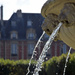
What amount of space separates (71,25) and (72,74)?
32.1ft

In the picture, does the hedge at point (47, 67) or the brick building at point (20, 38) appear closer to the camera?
the hedge at point (47, 67)

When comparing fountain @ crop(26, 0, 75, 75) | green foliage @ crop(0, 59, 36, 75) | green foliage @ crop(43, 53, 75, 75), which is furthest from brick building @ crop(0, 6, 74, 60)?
fountain @ crop(26, 0, 75, 75)

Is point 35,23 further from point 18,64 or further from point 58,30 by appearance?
point 58,30

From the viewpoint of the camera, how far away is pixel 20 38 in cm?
3384

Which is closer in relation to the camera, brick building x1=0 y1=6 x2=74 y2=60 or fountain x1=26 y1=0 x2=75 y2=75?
fountain x1=26 y1=0 x2=75 y2=75

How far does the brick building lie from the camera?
111ft

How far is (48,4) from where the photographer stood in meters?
4.06

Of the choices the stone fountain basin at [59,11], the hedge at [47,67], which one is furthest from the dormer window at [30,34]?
the stone fountain basin at [59,11]

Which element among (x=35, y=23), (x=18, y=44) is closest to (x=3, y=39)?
(x=18, y=44)

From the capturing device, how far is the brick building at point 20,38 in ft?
111

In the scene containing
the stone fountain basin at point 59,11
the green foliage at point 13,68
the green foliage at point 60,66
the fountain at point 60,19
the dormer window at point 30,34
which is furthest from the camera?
the dormer window at point 30,34

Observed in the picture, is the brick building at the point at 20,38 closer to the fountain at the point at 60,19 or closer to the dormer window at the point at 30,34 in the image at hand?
the dormer window at the point at 30,34

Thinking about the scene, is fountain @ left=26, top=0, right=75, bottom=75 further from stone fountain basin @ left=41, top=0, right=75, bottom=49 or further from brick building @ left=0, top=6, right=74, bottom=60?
brick building @ left=0, top=6, right=74, bottom=60

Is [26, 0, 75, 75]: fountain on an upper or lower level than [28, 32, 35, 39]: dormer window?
upper
